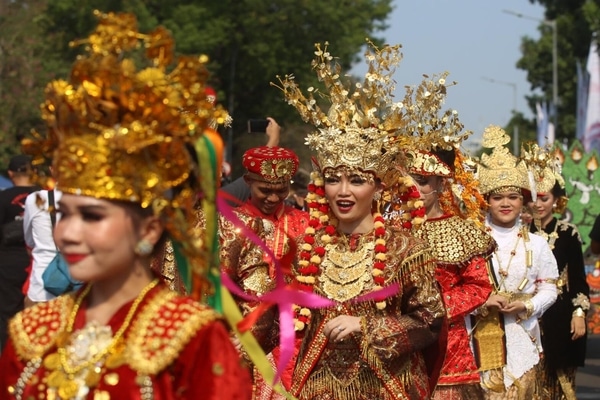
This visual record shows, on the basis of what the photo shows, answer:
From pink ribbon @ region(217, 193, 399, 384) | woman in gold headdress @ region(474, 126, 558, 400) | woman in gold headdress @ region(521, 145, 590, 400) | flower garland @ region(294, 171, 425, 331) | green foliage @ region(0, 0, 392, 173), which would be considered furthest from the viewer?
green foliage @ region(0, 0, 392, 173)

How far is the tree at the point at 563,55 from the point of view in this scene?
48.9 meters

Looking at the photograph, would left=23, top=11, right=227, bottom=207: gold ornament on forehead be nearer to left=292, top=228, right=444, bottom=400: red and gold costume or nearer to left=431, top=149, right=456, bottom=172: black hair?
left=292, top=228, right=444, bottom=400: red and gold costume

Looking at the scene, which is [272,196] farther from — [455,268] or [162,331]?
[162,331]

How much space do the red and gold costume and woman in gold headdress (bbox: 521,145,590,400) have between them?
427 centimetres

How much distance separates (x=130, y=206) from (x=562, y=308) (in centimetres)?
728

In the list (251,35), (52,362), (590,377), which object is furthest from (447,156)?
(251,35)

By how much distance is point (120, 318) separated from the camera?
13.5 feet

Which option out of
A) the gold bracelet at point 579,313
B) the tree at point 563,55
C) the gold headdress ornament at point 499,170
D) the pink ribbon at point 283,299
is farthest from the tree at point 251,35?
the pink ribbon at point 283,299

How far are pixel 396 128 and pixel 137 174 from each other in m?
3.08

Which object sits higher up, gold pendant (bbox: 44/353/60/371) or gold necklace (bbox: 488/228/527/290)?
gold pendant (bbox: 44/353/60/371)

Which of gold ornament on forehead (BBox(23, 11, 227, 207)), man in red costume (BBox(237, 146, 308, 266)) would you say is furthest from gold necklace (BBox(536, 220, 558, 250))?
gold ornament on forehead (BBox(23, 11, 227, 207))

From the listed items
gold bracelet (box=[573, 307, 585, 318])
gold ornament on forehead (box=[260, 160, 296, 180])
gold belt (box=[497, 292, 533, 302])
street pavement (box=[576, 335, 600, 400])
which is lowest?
street pavement (box=[576, 335, 600, 400])

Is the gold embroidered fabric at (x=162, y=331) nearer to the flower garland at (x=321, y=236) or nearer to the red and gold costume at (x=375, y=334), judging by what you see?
the red and gold costume at (x=375, y=334)

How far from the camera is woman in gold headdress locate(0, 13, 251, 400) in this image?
394 cm
